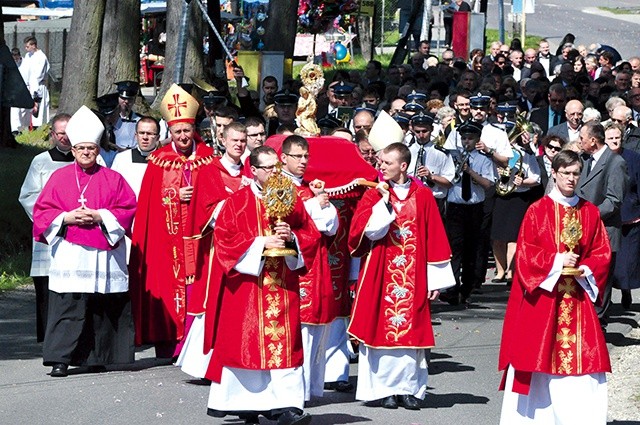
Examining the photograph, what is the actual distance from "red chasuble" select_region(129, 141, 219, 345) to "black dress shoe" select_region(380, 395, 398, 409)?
2151mm

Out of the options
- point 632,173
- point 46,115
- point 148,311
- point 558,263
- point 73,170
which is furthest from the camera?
point 46,115

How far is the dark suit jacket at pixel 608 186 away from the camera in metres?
12.4

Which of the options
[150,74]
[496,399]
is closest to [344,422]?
[496,399]

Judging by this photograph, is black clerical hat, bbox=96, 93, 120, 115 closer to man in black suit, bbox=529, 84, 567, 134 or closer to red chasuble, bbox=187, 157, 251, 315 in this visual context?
red chasuble, bbox=187, 157, 251, 315

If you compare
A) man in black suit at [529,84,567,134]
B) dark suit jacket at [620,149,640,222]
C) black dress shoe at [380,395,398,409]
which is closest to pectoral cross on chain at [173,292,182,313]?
black dress shoe at [380,395,398,409]

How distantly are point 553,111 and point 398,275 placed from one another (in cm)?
860

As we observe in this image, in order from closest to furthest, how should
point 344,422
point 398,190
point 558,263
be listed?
1. point 558,263
2. point 344,422
3. point 398,190

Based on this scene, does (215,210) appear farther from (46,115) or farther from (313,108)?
(46,115)

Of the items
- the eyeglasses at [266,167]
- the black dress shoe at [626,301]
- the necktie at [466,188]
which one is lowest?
the black dress shoe at [626,301]

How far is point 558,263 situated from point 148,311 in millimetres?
3881

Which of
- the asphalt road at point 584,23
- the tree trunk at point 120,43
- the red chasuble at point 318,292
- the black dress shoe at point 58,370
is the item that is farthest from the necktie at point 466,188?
the asphalt road at point 584,23

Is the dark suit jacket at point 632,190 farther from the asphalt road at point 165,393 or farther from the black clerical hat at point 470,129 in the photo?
the black clerical hat at point 470,129

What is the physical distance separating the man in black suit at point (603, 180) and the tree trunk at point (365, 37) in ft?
83.3

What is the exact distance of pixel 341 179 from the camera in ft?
35.6
